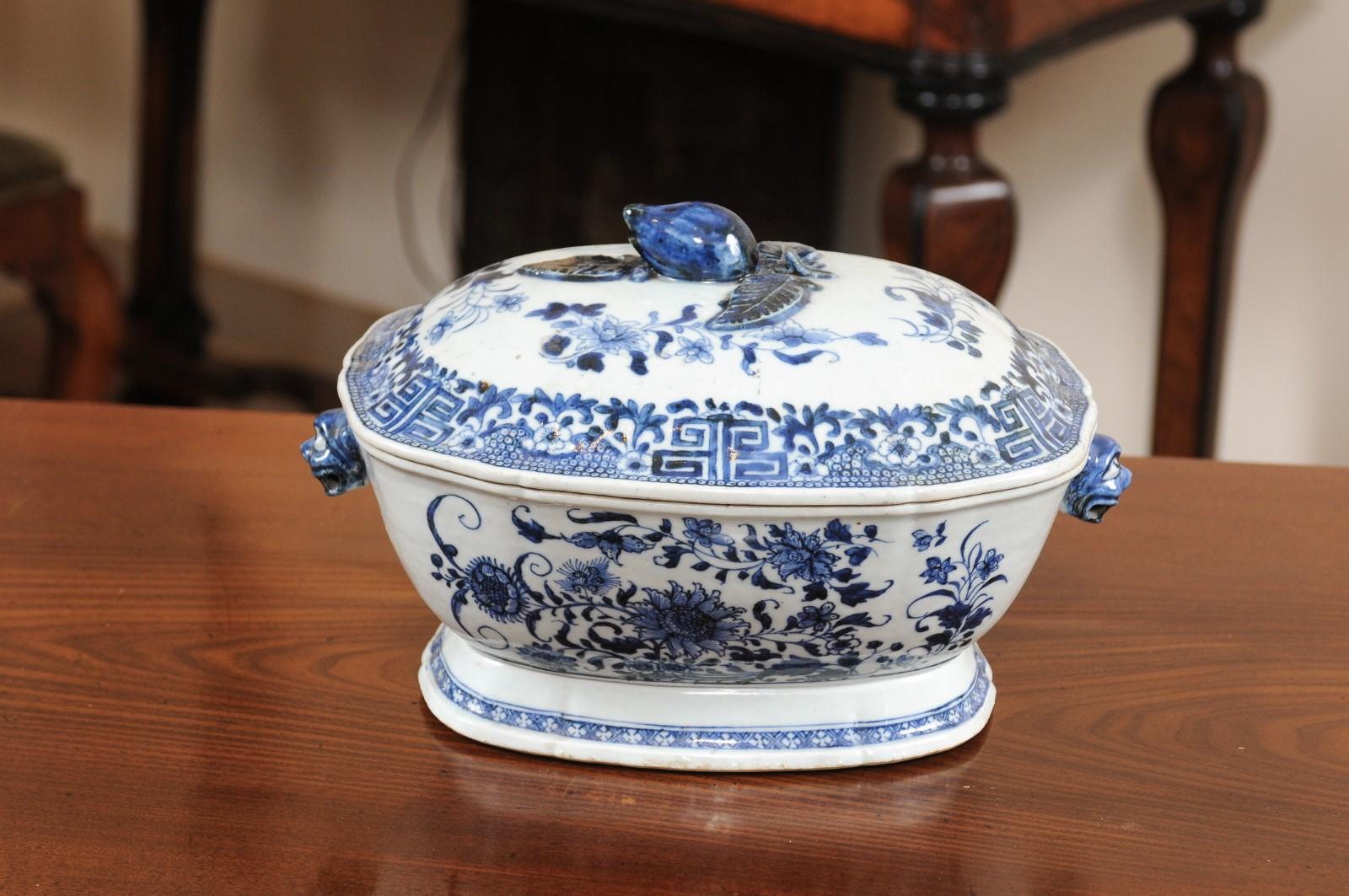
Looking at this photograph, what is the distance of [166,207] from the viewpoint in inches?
82.7

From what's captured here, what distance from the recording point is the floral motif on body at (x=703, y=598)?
477mm

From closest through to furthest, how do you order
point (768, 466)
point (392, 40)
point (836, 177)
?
point (768, 466)
point (836, 177)
point (392, 40)

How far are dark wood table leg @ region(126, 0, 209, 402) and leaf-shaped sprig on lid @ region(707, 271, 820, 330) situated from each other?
1616 mm

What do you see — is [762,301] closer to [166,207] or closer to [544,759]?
[544,759]

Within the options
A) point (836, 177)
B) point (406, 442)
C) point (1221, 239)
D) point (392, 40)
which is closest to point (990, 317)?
point (406, 442)

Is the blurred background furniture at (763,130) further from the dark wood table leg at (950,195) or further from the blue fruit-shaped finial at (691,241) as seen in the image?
the blue fruit-shaped finial at (691,241)

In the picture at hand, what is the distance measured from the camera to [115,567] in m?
0.68

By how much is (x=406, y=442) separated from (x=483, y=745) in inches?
4.5

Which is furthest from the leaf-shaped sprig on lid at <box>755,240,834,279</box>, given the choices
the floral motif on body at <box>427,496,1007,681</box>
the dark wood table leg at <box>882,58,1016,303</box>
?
the dark wood table leg at <box>882,58,1016,303</box>

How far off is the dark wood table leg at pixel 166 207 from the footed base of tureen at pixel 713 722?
162 centimetres

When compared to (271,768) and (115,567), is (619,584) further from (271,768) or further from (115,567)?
(115,567)

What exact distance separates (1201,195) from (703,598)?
96 centimetres

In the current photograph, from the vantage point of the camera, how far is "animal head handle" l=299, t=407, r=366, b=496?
1.79ft

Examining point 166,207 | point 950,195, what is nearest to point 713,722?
point 950,195
